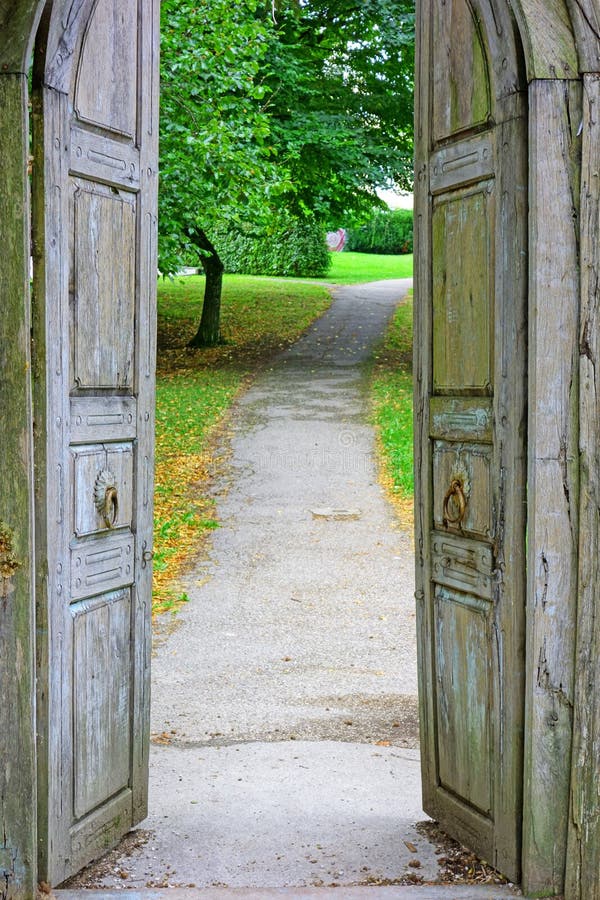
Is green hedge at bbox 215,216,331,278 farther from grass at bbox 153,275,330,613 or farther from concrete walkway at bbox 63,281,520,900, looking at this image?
concrete walkway at bbox 63,281,520,900

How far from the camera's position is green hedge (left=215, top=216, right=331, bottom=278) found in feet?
135

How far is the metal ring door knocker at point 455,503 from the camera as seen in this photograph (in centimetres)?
409

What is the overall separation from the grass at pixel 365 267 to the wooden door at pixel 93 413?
118 feet

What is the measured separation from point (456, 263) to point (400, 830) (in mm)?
2503

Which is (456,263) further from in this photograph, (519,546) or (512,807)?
(512,807)

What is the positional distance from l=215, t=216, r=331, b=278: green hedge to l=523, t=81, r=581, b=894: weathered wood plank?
37.7 meters

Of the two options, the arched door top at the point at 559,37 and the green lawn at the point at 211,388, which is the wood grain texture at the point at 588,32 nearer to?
the arched door top at the point at 559,37

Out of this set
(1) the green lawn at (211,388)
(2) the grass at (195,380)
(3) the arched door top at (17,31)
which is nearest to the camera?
(3) the arched door top at (17,31)

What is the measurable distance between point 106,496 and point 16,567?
568mm

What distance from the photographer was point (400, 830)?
446 centimetres

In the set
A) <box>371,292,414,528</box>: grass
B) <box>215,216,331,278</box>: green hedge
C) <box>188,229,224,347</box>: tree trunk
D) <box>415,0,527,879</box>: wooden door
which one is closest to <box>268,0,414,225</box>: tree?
<box>188,229,224,347</box>: tree trunk

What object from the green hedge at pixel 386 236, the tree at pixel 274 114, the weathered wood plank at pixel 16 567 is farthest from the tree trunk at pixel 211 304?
the green hedge at pixel 386 236

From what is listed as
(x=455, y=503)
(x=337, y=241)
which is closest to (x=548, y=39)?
(x=455, y=503)

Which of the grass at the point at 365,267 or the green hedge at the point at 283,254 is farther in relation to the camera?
the grass at the point at 365,267
